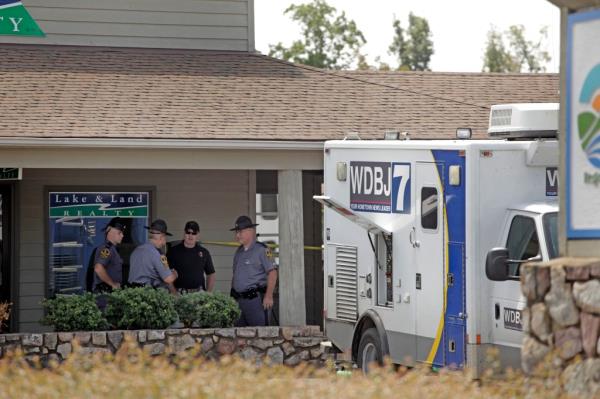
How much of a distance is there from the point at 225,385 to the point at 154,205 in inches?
411

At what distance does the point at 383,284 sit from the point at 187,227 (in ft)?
11.5

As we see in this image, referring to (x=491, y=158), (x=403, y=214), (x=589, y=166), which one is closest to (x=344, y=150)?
(x=403, y=214)

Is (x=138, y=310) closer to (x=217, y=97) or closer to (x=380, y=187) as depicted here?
(x=380, y=187)

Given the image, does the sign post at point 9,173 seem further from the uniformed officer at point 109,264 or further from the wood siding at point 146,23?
the wood siding at point 146,23

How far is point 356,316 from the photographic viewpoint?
1441 cm

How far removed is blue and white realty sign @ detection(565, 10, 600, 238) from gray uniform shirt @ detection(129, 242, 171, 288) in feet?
23.1

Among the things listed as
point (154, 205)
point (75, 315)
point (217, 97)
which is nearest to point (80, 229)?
point (154, 205)

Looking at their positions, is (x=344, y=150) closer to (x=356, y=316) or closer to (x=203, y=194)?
(x=356, y=316)

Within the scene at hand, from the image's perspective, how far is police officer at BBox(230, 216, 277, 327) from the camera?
52.4 ft

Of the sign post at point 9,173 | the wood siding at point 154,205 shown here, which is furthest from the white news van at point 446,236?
the wood siding at point 154,205

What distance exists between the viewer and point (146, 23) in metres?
19.1

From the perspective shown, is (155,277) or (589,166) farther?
(155,277)

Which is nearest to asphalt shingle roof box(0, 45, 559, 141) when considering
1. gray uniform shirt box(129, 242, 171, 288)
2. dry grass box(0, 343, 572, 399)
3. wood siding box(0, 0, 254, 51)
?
wood siding box(0, 0, 254, 51)

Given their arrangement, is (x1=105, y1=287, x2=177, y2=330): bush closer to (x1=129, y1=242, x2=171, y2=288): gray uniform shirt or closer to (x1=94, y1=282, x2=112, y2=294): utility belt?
(x1=129, y1=242, x2=171, y2=288): gray uniform shirt
